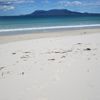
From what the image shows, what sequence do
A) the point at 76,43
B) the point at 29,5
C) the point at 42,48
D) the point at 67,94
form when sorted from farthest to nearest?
1. the point at 29,5
2. the point at 76,43
3. the point at 42,48
4. the point at 67,94

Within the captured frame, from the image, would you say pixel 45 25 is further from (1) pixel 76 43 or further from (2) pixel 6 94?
(2) pixel 6 94

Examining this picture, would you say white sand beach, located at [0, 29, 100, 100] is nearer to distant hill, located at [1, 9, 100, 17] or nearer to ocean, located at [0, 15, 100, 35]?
ocean, located at [0, 15, 100, 35]

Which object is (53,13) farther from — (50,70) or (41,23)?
(50,70)

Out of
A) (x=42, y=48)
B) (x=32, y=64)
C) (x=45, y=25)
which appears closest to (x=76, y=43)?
(x=42, y=48)

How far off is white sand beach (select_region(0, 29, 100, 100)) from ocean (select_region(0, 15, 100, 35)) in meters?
2.20

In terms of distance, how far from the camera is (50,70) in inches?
131

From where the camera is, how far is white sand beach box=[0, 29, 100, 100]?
2.68 meters

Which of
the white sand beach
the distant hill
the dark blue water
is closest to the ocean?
the dark blue water

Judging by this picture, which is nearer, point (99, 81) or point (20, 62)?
point (99, 81)

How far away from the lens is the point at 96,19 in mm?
8781

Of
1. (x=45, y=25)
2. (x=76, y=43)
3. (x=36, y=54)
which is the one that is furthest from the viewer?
(x=45, y=25)

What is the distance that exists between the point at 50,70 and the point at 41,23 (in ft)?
15.3

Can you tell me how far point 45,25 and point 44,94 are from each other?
17.1 ft

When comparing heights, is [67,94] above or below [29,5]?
below
